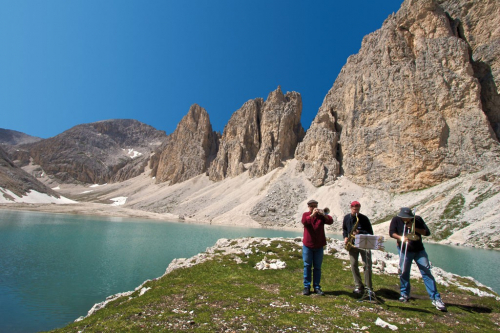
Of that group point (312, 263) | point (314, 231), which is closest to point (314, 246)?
point (314, 231)

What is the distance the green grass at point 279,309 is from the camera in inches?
271

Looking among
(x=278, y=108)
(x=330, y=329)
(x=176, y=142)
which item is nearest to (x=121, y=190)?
(x=176, y=142)

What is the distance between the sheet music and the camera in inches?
358

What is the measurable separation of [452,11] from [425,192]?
73.9 metres

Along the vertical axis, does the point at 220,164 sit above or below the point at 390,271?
above

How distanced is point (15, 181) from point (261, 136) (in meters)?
126

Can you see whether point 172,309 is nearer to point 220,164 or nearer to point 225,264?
point 225,264

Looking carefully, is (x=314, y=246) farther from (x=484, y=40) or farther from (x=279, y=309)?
(x=484, y=40)

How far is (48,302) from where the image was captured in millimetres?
14828

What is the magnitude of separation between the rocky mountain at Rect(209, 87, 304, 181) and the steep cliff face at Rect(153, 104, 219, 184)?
2007 centimetres

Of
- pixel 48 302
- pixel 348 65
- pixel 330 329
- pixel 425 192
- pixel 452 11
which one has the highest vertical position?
pixel 452 11

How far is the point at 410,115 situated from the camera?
3307 inches

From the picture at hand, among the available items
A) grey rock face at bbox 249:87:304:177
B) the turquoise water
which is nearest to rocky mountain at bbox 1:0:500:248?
grey rock face at bbox 249:87:304:177

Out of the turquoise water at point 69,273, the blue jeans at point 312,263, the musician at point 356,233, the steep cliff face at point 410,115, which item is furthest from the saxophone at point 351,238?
the steep cliff face at point 410,115
